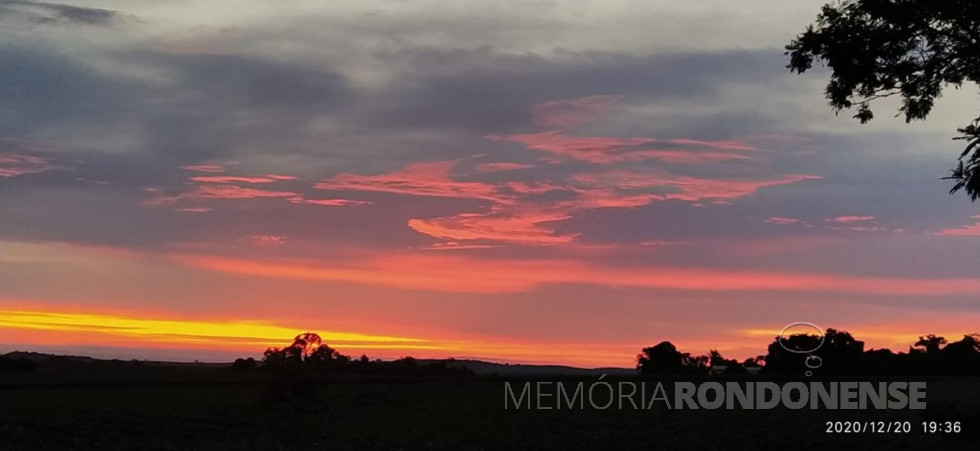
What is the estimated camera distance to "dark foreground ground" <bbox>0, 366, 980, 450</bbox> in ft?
94.6

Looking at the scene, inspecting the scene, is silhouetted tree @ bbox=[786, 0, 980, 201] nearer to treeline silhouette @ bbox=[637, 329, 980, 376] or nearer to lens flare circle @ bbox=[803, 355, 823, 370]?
lens flare circle @ bbox=[803, 355, 823, 370]

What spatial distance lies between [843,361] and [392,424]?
52823 mm

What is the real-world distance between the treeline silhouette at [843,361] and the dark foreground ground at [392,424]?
17.6m

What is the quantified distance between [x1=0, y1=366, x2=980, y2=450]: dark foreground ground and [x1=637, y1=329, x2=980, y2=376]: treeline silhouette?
17.6 meters

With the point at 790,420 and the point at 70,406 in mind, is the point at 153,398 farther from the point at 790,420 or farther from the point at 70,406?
the point at 790,420

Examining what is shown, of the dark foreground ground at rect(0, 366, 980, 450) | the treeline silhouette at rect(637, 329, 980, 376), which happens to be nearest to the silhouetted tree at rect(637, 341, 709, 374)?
the treeline silhouette at rect(637, 329, 980, 376)

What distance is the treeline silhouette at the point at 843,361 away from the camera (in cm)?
7210

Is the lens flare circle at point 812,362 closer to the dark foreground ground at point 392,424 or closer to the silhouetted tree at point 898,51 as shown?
the dark foreground ground at point 392,424

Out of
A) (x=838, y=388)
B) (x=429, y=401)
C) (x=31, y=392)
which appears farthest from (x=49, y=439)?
(x=838, y=388)

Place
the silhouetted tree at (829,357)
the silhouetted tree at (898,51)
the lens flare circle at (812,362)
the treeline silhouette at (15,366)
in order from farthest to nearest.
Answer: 1. the treeline silhouette at (15,366)
2. the silhouetted tree at (829,357)
3. the lens flare circle at (812,362)
4. the silhouetted tree at (898,51)

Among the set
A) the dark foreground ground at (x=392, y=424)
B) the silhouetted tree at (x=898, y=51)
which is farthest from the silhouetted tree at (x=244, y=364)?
the silhouetted tree at (x=898, y=51)

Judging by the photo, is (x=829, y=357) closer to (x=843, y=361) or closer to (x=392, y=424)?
(x=843, y=361)

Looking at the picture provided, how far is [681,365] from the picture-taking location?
3738 inches

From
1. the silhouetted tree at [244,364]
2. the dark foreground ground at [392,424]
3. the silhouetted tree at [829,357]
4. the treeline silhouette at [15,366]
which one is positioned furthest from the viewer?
the silhouetted tree at [244,364]
